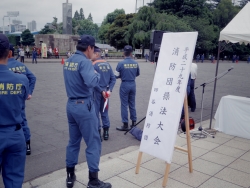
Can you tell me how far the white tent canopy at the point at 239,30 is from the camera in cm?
544

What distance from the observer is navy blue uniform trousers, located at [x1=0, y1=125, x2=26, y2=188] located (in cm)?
238

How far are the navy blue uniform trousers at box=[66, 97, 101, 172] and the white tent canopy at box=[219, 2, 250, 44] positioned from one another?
13.0 ft

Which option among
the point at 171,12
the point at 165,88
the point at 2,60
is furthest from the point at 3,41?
the point at 171,12

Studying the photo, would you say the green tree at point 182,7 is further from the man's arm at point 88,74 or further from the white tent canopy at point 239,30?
the man's arm at point 88,74

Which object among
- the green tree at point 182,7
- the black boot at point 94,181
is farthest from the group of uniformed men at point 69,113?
the green tree at point 182,7

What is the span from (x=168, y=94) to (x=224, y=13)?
194ft

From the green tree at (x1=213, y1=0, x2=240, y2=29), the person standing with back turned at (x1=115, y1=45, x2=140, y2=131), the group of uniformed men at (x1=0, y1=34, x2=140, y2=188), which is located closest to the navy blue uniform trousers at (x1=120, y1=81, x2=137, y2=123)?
the person standing with back turned at (x1=115, y1=45, x2=140, y2=131)

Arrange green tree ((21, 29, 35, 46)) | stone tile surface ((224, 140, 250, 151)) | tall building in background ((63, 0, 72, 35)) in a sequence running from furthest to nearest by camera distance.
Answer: green tree ((21, 29, 35, 46))
tall building in background ((63, 0, 72, 35))
stone tile surface ((224, 140, 250, 151))

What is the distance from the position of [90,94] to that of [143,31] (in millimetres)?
39053

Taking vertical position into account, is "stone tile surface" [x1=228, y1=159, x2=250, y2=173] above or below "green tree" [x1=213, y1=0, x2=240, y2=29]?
below

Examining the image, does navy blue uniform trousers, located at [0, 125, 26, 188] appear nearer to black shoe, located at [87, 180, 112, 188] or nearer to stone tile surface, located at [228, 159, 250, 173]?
black shoe, located at [87, 180, 112, 188]

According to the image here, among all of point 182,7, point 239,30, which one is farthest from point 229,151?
point 182,7

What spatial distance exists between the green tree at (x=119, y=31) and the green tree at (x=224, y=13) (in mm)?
19923

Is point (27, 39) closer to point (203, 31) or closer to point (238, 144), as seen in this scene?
point (203, 31)
